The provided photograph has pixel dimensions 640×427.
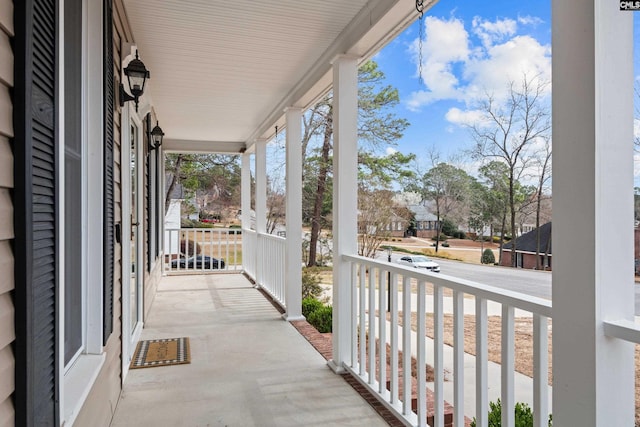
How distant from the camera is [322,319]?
4.96 m

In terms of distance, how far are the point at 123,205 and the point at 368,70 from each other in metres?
6.86

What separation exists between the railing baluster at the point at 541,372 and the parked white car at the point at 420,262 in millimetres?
883

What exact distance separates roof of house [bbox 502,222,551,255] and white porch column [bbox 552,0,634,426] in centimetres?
41

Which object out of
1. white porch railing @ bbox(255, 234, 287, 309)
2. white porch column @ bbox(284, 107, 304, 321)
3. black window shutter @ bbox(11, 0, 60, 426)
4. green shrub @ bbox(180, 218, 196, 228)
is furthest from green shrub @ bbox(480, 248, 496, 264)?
green shrub @ bbox(180, 218, 196, 228)

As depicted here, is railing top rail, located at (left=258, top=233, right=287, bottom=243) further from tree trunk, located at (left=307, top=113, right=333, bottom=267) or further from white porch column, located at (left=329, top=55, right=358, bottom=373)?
tree trunk, located at (left=307, top=113, right=333, bottom=267)

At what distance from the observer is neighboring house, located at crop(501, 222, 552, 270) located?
1735 millimetres

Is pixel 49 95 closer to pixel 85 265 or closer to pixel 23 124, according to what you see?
pixel 23 124

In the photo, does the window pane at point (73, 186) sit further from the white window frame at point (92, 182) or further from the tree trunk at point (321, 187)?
the tree trunk at point (321, 187)

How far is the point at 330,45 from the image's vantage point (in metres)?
3.48

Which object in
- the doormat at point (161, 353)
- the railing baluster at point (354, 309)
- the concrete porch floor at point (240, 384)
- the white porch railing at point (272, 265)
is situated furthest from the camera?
the white porch railing at point (272, 265)

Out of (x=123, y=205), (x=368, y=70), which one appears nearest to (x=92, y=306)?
(x=123, y=205)

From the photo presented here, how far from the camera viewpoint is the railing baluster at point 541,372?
152 centimetres

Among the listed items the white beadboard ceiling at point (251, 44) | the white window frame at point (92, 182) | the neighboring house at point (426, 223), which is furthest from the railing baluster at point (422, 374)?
the white beadboard ceiling at point (251, 44)

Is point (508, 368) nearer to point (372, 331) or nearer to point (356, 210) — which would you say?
point (372, 331)
